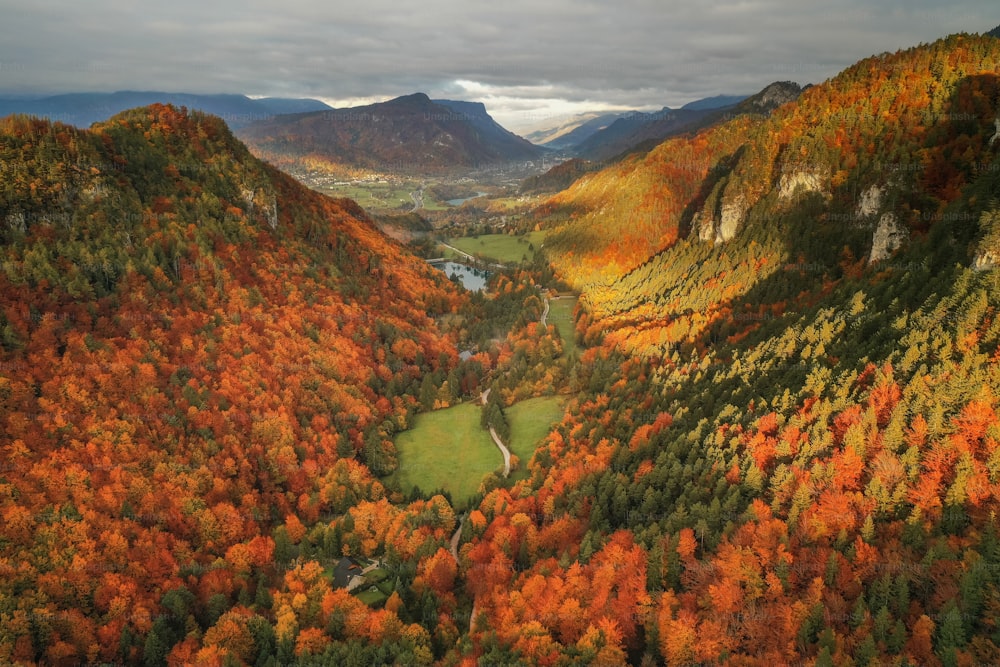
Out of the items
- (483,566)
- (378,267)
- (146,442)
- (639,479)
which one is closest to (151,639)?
(146,442)

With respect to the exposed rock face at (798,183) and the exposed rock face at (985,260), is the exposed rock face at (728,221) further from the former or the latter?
the exposed rock face at (985,260)

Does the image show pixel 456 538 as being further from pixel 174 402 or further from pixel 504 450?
pixel 174 402

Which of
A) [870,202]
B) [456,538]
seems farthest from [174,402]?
[870,202]

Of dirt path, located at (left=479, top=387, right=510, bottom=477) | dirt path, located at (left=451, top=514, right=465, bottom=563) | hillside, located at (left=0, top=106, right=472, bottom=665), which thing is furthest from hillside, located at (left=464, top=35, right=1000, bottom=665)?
hillside, located at (left=0, top=106, right=472, bottom=665)

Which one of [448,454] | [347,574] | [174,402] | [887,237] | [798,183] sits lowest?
[347,574]

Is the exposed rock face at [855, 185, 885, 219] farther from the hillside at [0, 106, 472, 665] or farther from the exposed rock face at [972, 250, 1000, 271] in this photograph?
the hillside at [0, 106, 472, 665]

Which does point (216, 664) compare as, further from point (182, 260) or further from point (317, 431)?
point (182, 260)
